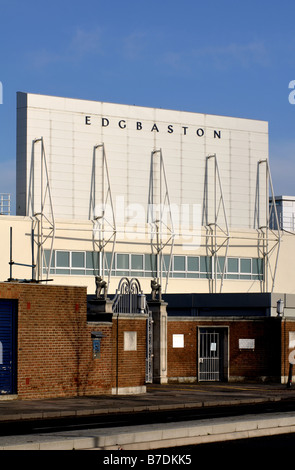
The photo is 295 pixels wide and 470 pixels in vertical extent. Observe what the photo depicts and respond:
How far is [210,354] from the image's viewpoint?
1610 inches

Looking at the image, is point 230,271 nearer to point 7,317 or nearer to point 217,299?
point 217,299

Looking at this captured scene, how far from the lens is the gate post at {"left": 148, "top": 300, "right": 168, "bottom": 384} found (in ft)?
125

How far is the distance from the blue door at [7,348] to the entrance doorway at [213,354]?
1328cm

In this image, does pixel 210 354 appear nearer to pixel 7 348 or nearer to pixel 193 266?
pixel 7 348

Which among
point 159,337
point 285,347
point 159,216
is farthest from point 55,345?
point 159,216

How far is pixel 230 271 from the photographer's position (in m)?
68.2

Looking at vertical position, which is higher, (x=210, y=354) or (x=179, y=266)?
(x=179, y=266)

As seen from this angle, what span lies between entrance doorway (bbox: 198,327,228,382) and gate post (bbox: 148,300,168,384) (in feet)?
8.12

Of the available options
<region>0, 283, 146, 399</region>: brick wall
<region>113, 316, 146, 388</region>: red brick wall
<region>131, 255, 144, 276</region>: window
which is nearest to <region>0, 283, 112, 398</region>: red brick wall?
<region>0, 283, 146, 399</region>: brick wall

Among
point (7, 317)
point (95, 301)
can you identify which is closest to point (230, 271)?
point (95, 301)

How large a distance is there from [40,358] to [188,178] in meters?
40.7

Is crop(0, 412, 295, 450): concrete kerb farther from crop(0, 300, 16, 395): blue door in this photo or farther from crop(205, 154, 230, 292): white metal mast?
crop(205, 154, 230, 292): white metal mast

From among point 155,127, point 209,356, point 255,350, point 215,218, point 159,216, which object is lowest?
point 209,356

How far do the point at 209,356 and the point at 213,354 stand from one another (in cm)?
33
